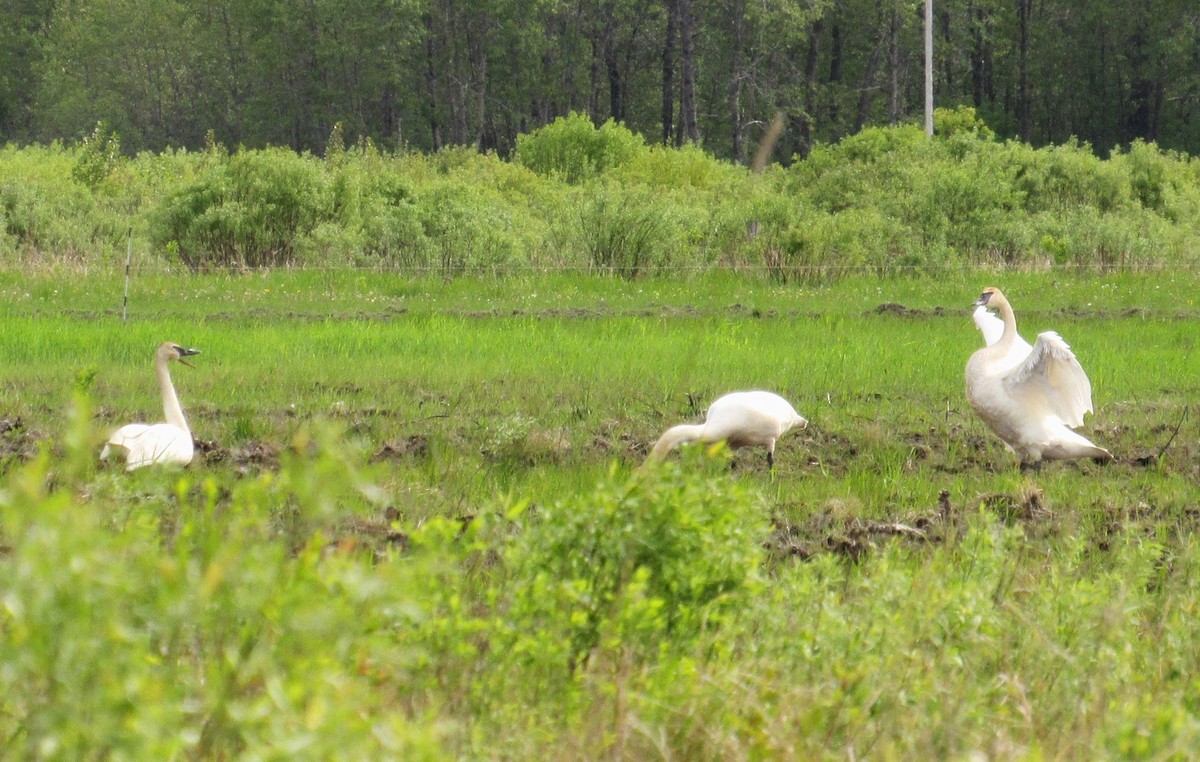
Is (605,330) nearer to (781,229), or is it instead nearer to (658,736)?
(781,229)

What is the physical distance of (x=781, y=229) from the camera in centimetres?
2211

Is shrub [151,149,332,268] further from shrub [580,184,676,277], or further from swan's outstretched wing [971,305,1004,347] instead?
swan's outstretched wing [971,305,1004,347]

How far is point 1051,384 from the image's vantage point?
881 centimetres

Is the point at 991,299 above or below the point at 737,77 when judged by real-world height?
below

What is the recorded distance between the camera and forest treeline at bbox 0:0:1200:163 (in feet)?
200

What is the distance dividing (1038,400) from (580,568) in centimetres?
545

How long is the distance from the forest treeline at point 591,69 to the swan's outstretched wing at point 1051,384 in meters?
45.6

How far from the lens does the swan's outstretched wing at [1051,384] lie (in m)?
8.63

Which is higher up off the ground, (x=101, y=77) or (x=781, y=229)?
(x=101, y=77)

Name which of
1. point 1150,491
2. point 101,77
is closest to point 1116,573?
point 1150,491

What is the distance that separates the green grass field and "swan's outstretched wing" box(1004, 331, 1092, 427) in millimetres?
395

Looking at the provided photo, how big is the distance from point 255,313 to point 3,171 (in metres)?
20.8

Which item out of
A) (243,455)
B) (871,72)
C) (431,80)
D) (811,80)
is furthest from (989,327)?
(431,80)

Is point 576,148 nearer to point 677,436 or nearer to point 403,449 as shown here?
point 403,449
